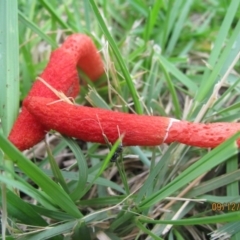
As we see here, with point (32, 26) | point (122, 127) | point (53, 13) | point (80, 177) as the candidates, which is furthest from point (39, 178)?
point (53, 13)

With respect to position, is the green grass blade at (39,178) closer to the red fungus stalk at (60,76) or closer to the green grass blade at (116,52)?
the red fungus stalk at (60,76)

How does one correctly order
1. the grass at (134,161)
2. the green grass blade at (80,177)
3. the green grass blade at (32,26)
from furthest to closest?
the green grass blade at (32,26) → the green grass blade at (80,177) → the grass at (134,161)

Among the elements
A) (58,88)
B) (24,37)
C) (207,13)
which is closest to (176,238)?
(58,88)

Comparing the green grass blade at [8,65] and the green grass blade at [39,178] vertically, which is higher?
the green grass blade at [8,65]
